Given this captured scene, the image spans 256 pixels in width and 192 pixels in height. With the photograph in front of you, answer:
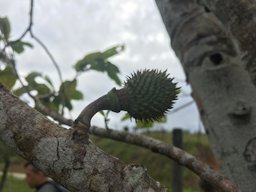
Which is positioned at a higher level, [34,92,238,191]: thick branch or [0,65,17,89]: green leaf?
[0,65,17,89]: green leaf

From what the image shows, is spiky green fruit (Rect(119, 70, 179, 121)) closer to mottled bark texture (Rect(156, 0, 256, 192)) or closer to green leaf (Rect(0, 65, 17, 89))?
mottled bark texture (Rect(156, 0, 256, 192))

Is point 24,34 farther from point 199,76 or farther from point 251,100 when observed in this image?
point 251,100

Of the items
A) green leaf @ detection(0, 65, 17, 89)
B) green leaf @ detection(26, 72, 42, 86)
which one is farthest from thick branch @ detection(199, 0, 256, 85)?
green leaf @ detection(26, 72, 42, 86)

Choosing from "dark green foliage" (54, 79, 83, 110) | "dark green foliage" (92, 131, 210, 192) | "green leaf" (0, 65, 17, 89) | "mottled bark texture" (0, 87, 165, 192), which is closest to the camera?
"mottled bark texture" (0, 87, 165, 192)

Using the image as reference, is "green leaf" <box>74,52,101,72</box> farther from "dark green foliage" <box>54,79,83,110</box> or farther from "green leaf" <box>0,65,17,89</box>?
"green leaf" <box>0,65,17,89</box>

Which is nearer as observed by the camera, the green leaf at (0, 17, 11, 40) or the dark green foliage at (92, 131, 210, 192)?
the green leaf at (0, 17, 11, 40)

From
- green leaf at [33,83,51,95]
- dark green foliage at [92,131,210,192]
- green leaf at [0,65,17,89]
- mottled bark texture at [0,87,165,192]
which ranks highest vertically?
green leaf at [0,65,17,89]

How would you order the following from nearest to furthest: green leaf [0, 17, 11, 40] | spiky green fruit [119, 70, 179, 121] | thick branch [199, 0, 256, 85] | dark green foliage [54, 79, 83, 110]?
spiky green fruit [119, 70, 179, 121] → thick branch [199, 0, 256, 85] → green leaf [0, 17, 11, 40] → dark green foliage [54, 79, 83, 110]

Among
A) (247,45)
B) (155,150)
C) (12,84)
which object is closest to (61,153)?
(247,45)

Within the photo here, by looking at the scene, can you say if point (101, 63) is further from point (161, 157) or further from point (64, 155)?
point (161, 157)
